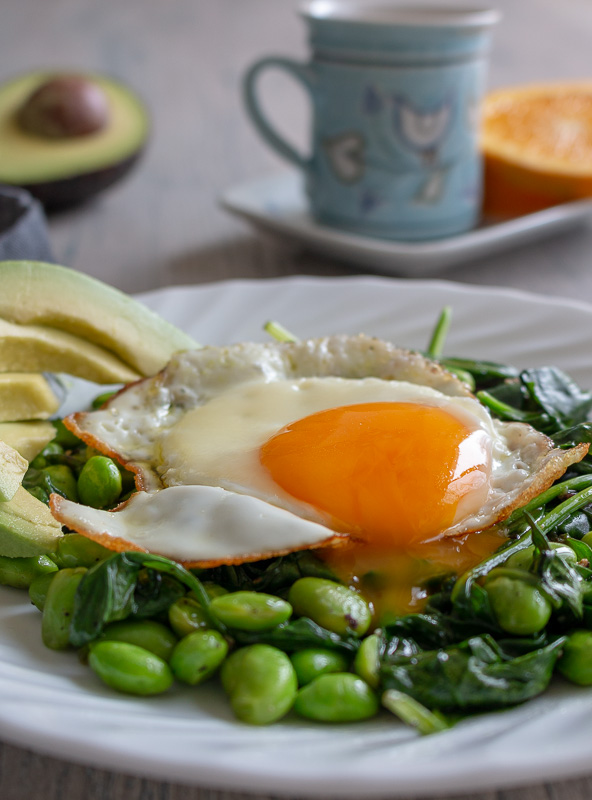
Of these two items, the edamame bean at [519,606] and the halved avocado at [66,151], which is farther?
the halved avocado at [66,151]

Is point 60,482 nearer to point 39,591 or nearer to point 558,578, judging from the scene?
point 39,591

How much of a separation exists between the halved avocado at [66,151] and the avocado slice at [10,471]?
13.8 feet

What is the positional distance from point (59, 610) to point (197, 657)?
47 centimetres

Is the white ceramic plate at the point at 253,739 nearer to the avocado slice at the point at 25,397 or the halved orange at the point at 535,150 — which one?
the avocado slice at the point at 25,397

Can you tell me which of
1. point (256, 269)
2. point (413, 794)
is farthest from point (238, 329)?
point (413, 794)

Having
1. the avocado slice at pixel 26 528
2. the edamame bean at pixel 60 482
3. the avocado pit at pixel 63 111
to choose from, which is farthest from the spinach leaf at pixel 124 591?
the avocado pit at pixel 63 111

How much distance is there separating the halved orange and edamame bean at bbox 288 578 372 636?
4.37 meters

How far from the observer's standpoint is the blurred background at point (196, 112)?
6.30m

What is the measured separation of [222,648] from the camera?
7.68 feet

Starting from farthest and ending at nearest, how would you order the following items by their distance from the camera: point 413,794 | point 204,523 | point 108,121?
1. point 108,121
2. point 204,523
3. point 413,794

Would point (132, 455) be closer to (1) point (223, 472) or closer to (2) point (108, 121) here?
(1) point (223, 472)

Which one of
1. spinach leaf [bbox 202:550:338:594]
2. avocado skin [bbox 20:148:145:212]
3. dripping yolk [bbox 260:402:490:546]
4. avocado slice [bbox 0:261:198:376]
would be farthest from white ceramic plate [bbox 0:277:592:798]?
avocado skin [bbox 20:148:145:212]

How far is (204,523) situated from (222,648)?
44 cm

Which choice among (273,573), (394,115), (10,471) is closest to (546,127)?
(394,115)
